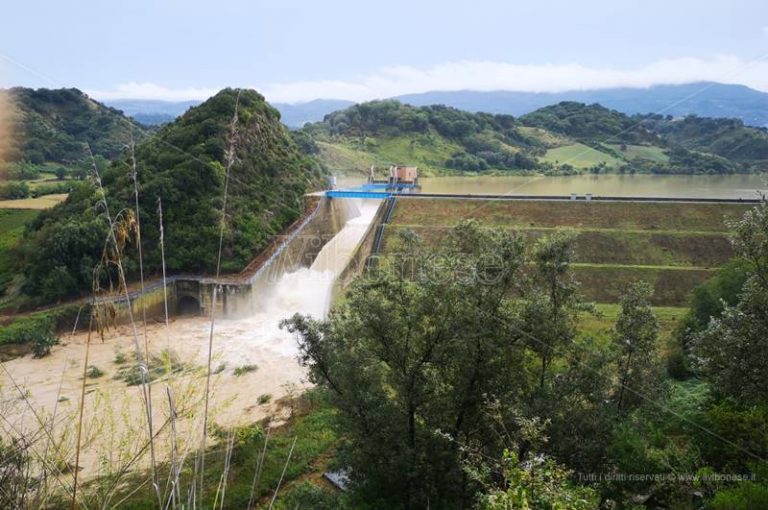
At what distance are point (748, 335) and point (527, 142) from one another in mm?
76279

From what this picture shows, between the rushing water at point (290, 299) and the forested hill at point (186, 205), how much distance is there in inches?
106

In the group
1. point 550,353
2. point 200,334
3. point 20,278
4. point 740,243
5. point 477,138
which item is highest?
point 477,138

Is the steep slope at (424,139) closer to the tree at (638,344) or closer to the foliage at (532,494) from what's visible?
the tree at (638,344)

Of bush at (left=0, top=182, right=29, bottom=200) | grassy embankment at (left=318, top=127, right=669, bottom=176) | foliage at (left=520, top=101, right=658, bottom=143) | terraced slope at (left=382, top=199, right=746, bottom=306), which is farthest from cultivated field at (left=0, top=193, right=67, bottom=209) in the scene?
foliage at (left=520, top=101, right=658, bottom=143)

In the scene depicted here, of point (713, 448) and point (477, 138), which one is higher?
point (477, 138)

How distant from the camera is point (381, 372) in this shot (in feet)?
34.5

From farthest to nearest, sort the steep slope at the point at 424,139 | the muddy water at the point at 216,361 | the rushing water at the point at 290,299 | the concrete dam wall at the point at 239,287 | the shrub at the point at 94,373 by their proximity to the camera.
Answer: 1. the steep slope at the point at 424,139
2. the concrete dam wall at the point at 239,287
3. the rushing water at the point at 290,299
4. the shrub at the point at 94,373
5. the muddy water at the point at 216,361

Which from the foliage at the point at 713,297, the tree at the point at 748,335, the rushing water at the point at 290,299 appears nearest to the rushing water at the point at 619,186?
the rushing water at the point at 290,299

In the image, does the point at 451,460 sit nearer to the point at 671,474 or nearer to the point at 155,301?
the point at 671,474


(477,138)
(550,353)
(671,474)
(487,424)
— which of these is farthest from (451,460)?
(477,138)

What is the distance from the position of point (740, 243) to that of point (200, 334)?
2281 centimetres

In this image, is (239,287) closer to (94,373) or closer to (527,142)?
(94,373)

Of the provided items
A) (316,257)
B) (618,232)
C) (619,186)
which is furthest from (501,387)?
(619,186)

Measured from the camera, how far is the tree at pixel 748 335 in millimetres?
9383
